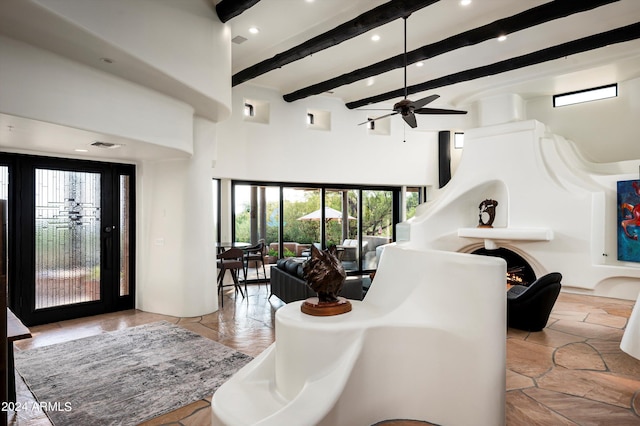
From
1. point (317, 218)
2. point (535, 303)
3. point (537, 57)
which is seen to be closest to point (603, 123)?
point (537, 57)

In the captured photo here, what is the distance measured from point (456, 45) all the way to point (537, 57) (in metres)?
1.71

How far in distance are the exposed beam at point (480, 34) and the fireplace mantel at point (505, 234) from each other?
3.61 metres

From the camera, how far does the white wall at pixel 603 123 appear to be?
709 cm

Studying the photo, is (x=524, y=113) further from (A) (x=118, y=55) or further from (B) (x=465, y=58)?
(A) (x=118, y=55)

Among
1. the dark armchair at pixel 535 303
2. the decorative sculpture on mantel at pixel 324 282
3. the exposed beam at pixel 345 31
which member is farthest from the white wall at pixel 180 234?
the dark armchair at pixel 535 303

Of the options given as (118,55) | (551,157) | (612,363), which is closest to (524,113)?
(551,157)

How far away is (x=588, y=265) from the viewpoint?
6.47 m

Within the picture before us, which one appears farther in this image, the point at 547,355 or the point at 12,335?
the point at 547,355

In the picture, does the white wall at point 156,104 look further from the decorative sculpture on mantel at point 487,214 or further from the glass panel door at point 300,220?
the decorative sculpture on mantel at point 487,214

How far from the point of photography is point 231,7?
15.1 ft

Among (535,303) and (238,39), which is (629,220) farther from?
(238,39)

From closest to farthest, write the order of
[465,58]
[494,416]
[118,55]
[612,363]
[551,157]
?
[494,416]
[118,55]
[612,363]
[465,58]
[551,157]

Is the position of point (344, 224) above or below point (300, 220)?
below

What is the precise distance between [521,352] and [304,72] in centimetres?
573
